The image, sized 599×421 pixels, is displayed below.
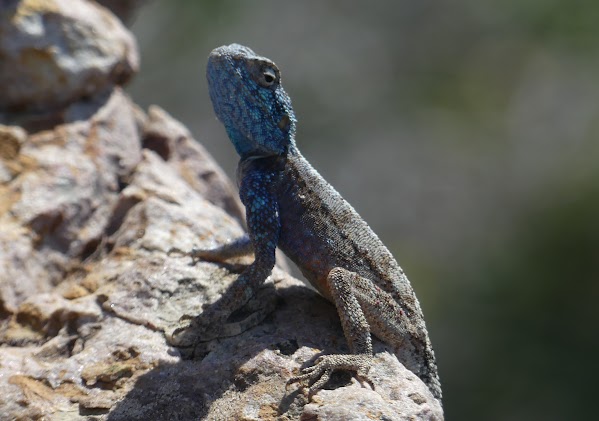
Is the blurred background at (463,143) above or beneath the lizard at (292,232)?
above

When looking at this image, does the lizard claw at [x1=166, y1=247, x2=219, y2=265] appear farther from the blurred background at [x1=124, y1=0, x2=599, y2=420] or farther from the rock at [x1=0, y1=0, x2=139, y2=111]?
the blurred background at [x1=124, y1=0, x2=599, y2=420]

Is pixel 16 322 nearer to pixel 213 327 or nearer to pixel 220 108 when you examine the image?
pixel 213 327

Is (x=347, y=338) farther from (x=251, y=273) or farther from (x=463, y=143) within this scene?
A: (x=463, y=143)

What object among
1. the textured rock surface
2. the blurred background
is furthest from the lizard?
the blurred background

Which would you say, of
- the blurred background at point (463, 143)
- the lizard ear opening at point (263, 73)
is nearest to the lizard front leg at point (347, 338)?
the lizard ear opening at point (263, 73)

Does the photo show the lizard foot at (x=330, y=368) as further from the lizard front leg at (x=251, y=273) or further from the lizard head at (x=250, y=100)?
the lizard head at (x=250, y=100)

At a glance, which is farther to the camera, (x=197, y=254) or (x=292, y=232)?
(x=197, y=254)

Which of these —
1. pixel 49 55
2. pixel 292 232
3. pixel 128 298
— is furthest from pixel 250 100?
pixel 49 55
